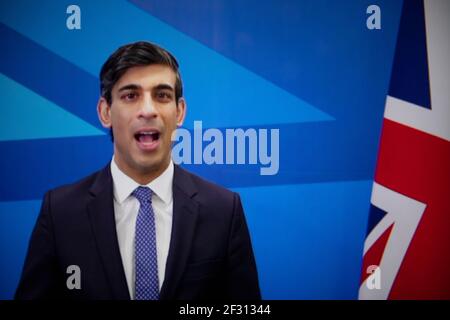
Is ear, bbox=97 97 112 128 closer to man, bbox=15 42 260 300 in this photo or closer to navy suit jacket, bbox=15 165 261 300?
man, bbox=15 42 260 300

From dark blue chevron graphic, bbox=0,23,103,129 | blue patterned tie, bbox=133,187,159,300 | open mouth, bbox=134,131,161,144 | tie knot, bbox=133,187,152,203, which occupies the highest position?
dark blue chevron graphic, bbox=0,23,103,129

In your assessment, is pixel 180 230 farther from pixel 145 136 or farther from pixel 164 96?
pixel 164 96

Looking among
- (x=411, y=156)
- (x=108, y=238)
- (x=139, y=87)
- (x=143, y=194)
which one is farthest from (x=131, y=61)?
(x=411, y=156)

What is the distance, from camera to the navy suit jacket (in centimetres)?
209

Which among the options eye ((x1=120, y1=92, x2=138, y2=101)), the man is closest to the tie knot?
the man

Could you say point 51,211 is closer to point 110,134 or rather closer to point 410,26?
point 110,134

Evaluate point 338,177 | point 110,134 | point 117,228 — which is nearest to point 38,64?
point 110,134

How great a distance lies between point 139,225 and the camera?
213 centimetres

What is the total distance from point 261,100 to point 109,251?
1.12 metres

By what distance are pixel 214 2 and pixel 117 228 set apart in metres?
1.32

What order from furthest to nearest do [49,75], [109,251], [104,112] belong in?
[49,75]
[104,112]
[109,251]

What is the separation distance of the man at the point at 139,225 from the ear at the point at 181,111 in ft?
0.33

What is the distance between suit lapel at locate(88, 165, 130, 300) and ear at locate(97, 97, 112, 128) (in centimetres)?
36

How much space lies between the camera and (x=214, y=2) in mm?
2422
